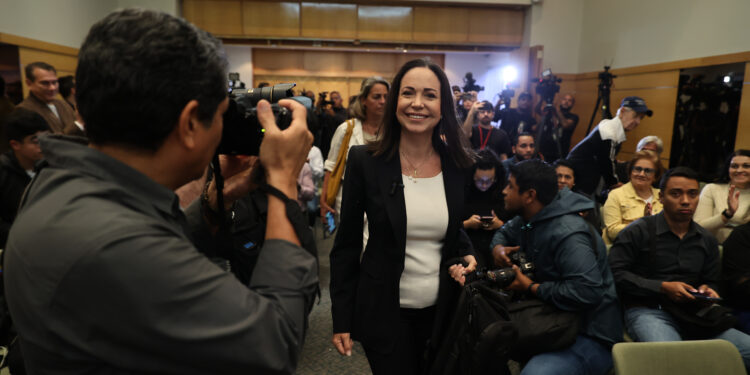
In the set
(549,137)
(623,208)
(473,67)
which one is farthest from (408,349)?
(473,67)

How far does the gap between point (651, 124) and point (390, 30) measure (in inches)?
178

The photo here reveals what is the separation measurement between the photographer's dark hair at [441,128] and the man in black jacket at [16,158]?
6.67 feet

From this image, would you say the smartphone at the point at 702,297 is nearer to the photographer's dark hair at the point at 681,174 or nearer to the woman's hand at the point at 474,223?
the photographer's dark hair at the point at 681,174

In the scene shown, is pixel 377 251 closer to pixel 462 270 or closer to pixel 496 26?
pixel 462 270

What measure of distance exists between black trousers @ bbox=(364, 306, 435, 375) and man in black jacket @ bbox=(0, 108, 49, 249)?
2.21 meters

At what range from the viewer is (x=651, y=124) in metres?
6.00

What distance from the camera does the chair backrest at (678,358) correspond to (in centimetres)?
151

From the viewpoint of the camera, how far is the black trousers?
150cm

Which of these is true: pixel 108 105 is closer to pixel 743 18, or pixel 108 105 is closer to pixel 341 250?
pixel 341 250

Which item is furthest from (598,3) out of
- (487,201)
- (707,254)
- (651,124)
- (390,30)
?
(707,254)

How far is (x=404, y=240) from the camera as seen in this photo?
1514mm

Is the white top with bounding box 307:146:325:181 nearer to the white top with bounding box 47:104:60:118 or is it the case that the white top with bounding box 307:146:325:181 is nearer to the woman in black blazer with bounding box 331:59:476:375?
the white top with bounding box 47:104:60:118

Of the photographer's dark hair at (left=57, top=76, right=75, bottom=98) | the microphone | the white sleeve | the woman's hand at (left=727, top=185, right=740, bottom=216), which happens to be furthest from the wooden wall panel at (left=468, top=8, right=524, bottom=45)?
the microphone

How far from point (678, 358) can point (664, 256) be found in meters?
0.83
